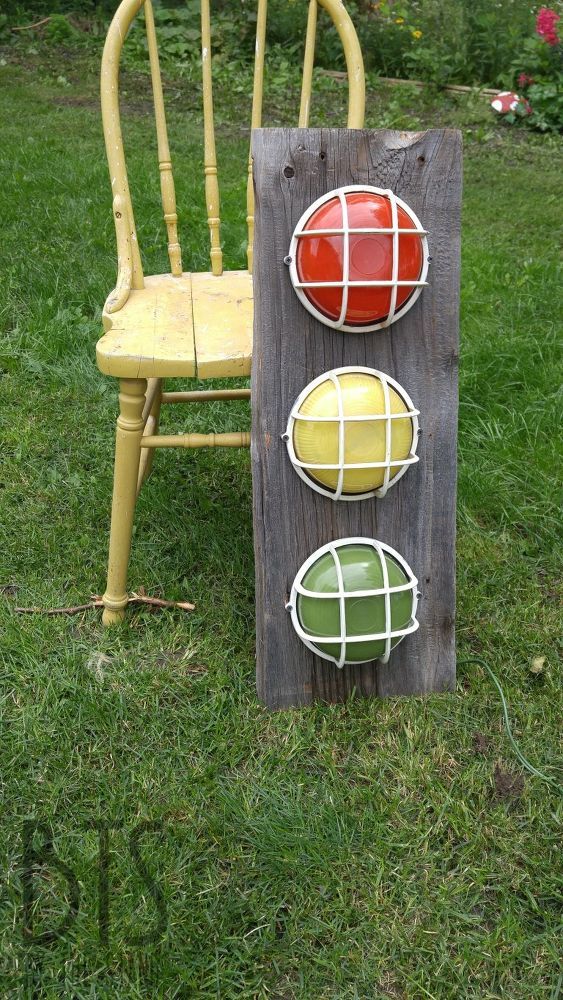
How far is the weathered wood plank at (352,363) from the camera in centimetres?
140

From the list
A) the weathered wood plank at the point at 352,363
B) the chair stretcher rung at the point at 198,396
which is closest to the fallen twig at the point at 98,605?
the weathered wood plank at the point at 352,363

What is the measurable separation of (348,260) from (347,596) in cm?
56

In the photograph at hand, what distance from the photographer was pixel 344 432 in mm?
1373

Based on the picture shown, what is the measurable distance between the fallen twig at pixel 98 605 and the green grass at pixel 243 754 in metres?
0.03

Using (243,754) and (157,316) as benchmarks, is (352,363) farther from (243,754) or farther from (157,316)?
(243,754)

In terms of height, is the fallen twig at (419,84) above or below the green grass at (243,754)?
above

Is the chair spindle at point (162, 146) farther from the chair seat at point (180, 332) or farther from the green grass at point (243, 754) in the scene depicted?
the green grass at point (243, 754)

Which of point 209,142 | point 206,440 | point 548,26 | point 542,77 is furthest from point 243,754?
point 548,26

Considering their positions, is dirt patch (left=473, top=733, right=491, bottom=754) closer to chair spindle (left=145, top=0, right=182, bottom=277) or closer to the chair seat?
the chair seat

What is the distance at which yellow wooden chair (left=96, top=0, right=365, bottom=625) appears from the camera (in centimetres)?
147

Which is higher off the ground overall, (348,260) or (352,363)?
(348,260)

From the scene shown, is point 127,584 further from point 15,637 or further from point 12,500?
point 12,500

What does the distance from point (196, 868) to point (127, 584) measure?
73cm

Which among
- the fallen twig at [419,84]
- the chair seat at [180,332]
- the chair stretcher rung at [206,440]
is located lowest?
the chair stretcher rung at [206,440]
